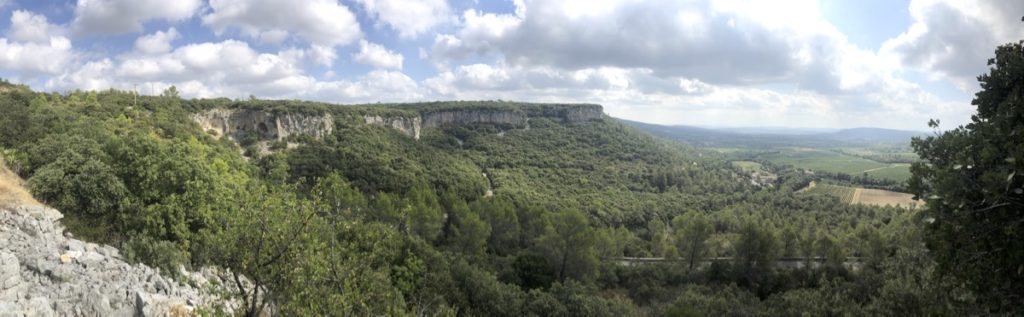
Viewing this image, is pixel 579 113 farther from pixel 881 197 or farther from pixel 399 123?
pixel 881 197

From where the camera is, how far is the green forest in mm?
8992

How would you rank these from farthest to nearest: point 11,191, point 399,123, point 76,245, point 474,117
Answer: point 474,117, point 399,123, point 11,191, point 76,245

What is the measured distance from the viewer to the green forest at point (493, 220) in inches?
354

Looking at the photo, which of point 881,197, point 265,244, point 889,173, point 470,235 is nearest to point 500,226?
point 470,235

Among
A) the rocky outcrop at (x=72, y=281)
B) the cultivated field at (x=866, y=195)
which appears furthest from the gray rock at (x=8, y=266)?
the cultivated field at (x=866, y=195)

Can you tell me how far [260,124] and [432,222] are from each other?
45.9 metres

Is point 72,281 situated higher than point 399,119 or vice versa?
point 399,119

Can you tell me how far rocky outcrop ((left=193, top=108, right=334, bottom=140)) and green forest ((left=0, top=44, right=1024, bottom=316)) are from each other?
145cm

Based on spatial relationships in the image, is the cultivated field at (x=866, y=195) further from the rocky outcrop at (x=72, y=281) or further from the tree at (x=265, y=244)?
the rocky outcrop at (x=72, y=281)

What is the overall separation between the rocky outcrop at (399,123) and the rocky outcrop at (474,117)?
16.0 m

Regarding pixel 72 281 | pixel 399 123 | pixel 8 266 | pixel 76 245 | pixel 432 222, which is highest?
pixel 399 123

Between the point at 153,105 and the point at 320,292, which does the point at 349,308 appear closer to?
the point at 320,292

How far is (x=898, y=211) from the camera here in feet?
222

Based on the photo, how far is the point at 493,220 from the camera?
50625 mm
